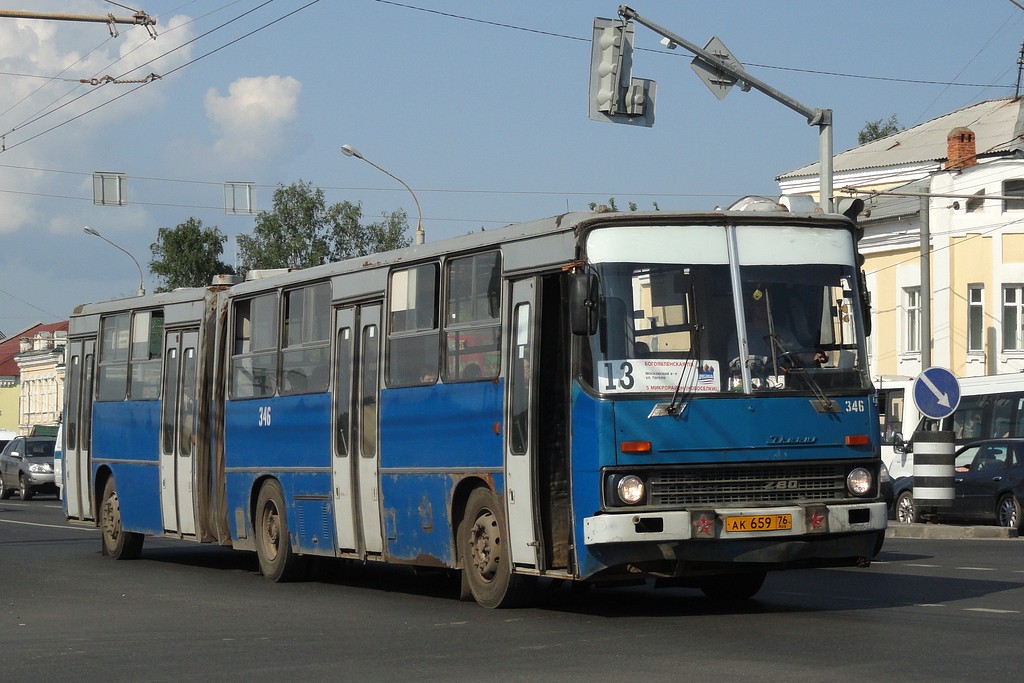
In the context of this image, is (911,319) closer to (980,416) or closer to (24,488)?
(980,416)

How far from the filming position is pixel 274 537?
17906 mm

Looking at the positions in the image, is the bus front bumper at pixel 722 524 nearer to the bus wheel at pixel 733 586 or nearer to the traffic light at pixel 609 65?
the bus wheel at pixel 733 586

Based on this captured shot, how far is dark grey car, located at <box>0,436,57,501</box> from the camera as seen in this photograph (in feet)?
156

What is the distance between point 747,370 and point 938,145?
4944 centimetres

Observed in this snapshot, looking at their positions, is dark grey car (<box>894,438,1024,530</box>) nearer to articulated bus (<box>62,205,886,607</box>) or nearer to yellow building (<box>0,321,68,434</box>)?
articulated bus (<box>62,205,886,607</box>)

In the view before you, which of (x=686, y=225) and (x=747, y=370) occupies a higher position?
(x=686, y=225)

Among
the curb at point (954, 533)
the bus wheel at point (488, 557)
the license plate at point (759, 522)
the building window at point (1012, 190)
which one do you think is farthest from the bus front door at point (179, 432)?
the building window at point (1012, 190)

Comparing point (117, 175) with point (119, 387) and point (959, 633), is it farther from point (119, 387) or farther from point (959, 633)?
point (959, 633)

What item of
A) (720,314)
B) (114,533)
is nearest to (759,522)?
(720,314)

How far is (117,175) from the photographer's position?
128ft

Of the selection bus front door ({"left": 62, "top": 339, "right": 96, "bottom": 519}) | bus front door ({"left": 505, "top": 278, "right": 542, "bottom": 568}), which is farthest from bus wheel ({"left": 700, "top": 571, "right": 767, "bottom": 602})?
bus front door ({"left": 62, "top": 339, "right": 96, "bottom": 519})

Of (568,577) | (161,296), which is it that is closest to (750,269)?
(568,577)

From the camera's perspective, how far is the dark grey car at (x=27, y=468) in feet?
156

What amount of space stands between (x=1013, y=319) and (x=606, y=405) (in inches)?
1575
